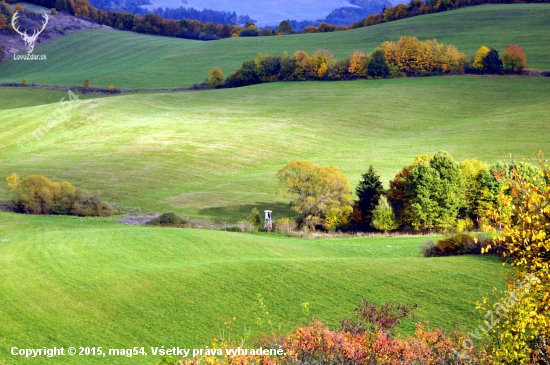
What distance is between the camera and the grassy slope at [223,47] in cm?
12275

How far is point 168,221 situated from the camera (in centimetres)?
4556

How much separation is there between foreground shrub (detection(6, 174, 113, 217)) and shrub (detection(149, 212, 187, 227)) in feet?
19.6

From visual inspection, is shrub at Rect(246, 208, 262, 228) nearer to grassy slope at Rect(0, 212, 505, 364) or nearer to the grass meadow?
the grass meadow

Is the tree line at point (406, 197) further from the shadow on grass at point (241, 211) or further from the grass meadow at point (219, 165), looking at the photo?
the grass meadow at point (219, 165)

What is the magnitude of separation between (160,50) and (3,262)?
12851 centimetres

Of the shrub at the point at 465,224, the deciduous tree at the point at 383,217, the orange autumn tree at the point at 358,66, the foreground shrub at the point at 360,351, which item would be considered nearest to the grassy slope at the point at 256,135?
the orange autumn tree at the point at 358,66

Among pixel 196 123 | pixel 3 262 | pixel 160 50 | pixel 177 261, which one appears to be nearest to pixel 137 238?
pixel 177 261

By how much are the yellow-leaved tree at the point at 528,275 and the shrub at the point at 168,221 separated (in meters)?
31.7

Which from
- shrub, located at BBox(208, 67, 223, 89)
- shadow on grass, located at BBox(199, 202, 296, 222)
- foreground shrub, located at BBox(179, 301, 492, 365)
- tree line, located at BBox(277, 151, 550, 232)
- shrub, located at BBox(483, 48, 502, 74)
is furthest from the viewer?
shrub, located at BBox(208, 67, 223, 89)

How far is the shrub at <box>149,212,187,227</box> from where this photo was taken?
4525 centimetres

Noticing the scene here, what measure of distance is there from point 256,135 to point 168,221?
3521cm

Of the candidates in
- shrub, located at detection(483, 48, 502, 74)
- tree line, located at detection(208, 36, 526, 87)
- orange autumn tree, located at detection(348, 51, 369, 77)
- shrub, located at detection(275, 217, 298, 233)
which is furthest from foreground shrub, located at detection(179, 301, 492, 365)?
orange autumn tree, located at detection(348, 51, 369, 77)

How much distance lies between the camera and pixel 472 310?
893 inches

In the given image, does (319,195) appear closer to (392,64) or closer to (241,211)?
(241,211)
